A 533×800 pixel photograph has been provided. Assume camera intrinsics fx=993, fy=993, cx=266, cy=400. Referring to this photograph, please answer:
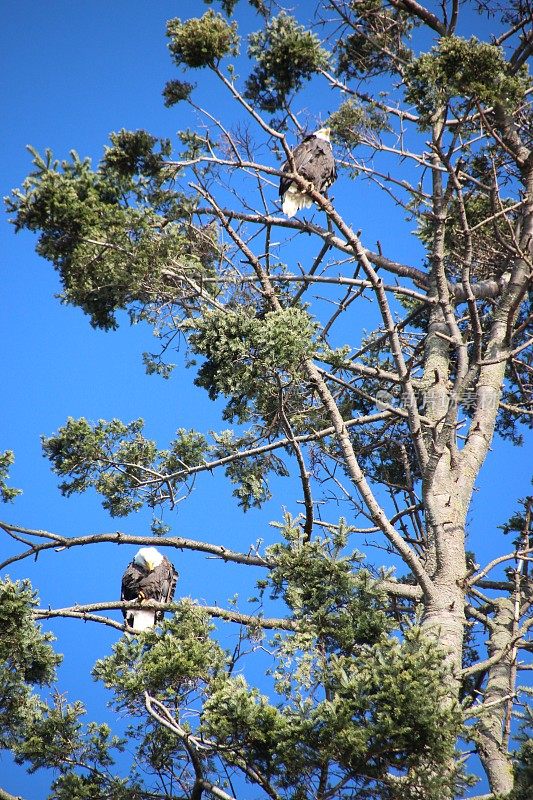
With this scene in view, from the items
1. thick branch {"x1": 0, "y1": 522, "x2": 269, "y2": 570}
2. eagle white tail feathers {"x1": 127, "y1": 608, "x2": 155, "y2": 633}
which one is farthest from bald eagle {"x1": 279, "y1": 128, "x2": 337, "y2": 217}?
eagle white tail feathers {"x1": 127, "y1": 608, "x2": 155, "y2": 633}

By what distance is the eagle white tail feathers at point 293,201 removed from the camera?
33.0 ft

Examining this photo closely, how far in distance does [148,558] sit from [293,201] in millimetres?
4011

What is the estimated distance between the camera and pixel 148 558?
10.5m

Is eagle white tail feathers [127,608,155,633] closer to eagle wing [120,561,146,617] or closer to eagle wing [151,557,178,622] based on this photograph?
eagle wing [151,557,178,622]

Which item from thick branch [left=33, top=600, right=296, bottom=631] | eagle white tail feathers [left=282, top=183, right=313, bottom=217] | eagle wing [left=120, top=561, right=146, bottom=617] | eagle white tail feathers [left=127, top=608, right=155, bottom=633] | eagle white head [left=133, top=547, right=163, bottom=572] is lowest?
thick branch [left=33, top=600, right=296, bottom=631]

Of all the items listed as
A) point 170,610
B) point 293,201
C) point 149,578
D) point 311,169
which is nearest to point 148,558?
point 149,578

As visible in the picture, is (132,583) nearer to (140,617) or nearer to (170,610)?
(140,617)

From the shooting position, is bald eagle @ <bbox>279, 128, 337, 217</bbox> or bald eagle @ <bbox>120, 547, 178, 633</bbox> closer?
bald eagle @ <bbox>279, 128, 337, 217</bbox>

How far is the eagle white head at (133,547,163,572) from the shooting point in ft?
34.0


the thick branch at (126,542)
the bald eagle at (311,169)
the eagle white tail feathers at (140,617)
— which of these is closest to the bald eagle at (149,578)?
the eagle white tail feathers at (140,617)

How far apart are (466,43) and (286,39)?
1503 millimetres

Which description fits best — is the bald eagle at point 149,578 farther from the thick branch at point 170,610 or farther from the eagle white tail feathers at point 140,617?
the thick branch at point 170,610

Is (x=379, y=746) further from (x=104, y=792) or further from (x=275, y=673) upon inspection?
(x=104, y=792)

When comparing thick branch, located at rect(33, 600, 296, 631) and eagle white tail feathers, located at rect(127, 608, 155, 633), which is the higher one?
eagle white tail feathers, located at rect(127, 608, 155, 633)
